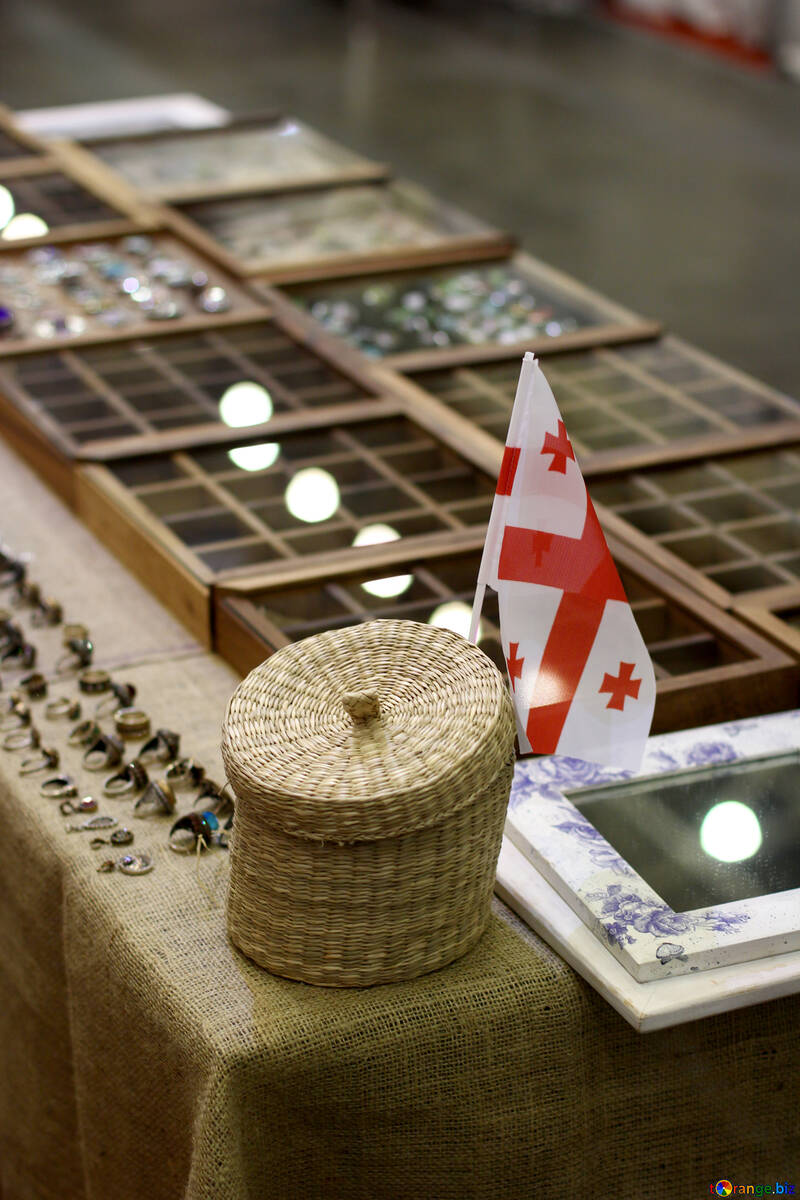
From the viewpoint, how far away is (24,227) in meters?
4.00

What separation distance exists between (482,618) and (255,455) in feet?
2.31

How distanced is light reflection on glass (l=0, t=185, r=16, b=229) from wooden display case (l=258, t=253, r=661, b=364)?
81 centimetres

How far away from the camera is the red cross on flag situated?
1.67 meters

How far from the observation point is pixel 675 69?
9.45m

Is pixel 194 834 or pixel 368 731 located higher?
pixel 368 731

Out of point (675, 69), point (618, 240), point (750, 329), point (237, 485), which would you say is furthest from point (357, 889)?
point (675, 69)

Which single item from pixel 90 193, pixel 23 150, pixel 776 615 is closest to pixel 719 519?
pixel 776 615

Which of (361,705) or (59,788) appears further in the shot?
(59,788)

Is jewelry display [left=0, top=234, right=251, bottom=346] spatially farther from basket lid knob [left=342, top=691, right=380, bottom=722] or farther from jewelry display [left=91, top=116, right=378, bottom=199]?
basket lid knob [left=342, top=691, right=380, bottom=722]

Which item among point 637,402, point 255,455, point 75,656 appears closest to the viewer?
point 75,656

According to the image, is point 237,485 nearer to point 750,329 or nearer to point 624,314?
point 624,314

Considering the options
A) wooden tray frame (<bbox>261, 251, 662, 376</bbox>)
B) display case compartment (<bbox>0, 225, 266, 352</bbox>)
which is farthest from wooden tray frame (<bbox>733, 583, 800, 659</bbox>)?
display case compartment (<bbox>0, 225, 266, 352</bbox>)

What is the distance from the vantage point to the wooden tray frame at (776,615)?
2296 mm

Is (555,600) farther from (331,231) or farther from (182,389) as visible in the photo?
(331,231)
